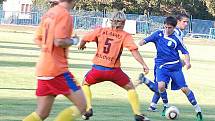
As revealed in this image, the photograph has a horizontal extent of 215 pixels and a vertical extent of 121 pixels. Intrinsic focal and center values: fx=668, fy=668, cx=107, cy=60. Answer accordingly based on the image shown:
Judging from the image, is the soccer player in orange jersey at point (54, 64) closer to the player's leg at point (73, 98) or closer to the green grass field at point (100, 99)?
the player's leg at point (73, 98)

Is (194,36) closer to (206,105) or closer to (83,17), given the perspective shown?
(83,17)

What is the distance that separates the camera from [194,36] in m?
72.5

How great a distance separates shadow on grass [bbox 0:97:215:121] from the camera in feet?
35.6

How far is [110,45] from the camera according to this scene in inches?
422

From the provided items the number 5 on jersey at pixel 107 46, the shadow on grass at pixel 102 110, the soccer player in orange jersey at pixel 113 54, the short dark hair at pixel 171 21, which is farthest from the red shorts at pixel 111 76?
the short dark hair at pixel 171 21

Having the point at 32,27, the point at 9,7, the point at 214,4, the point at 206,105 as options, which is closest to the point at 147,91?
the point at 206,105

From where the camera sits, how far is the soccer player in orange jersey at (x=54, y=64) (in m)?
7.54

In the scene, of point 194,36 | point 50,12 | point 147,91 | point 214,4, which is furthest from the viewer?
point 214,4

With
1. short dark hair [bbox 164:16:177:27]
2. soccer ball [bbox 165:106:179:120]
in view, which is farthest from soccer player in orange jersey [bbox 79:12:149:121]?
short dark hair [bbox 164:16:177:27]

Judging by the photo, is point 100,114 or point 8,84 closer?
point 100,114

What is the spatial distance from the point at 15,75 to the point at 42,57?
10.6 metres

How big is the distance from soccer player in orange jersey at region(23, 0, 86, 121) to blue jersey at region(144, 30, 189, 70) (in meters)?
4.79

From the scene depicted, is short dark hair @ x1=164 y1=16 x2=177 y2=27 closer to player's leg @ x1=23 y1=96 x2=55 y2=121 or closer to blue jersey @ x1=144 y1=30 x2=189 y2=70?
blue jersey @ x1=144 y1=30 x2=189 y2=70

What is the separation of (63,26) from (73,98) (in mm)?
881
